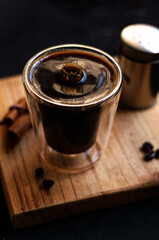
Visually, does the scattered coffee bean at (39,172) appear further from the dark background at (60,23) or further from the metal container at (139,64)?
the dark background at (60,23)

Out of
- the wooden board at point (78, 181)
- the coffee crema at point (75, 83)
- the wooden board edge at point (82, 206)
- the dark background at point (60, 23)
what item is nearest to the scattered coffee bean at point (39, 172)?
the wooden board at point (78, 181)

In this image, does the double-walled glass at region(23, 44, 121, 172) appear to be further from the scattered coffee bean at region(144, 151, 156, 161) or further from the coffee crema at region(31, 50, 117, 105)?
the scattered coffee bean at region(144, 151, 156, 161)

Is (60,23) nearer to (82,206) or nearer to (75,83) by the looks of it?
Answer: (75,83)

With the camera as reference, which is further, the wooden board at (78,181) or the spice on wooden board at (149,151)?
the spice on wooden board at (149,151)

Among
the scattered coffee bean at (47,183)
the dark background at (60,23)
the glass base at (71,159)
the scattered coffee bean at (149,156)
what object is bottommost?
the glass base at (71,159)

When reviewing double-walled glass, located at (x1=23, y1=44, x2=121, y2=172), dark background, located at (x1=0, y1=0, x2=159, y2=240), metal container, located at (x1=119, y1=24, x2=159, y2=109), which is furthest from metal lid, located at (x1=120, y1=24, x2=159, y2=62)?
dark background, located at (x1=0, y1=0, x2=159, y2=240)

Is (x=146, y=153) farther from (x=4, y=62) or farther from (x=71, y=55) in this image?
(x=4, y=62)
